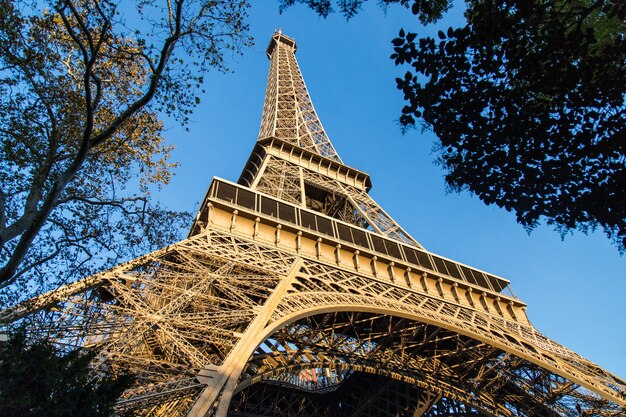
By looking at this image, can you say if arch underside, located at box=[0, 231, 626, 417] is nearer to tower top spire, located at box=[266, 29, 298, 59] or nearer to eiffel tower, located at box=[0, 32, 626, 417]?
eiffel tower, located at box=[0, 32, 626, 417]

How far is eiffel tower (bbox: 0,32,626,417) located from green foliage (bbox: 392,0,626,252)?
21.0ft

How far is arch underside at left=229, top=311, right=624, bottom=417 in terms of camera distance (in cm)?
1709

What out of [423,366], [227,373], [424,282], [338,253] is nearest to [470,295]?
[424,282]

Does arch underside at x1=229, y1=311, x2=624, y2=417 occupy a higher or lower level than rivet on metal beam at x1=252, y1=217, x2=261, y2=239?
lower

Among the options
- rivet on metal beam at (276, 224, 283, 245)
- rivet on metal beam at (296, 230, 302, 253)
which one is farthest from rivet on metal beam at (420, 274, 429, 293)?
rivet on metal beam at (276, 224, 283, 245)

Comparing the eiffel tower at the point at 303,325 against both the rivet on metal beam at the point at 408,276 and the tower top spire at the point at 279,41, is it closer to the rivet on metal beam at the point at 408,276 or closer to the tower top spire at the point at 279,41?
the rivet on metal beam at the point at 408,276

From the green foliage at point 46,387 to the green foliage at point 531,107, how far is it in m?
6.68

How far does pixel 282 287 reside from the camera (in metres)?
14.5

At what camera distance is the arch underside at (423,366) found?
17094 mm

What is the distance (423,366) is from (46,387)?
52.2 feet

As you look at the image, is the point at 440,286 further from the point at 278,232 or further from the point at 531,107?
the point at 531,107

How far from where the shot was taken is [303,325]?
711 inches

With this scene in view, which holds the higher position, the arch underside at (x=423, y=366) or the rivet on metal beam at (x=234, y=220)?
the rivet on metal beam at (x=234, y=220)

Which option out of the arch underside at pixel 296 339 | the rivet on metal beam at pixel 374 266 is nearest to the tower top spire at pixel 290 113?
the rivet on metal beam at pixel 374 266
